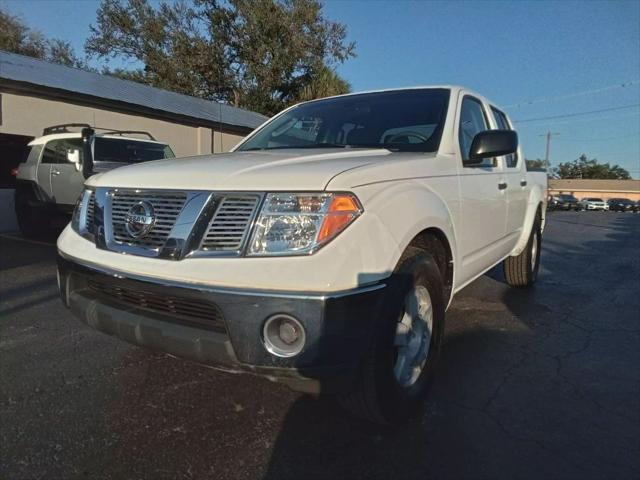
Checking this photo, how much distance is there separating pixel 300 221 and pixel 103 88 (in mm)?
12138

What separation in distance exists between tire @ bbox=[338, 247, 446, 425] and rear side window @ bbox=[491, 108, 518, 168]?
7.37 ft

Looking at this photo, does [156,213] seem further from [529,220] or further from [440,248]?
[529,220]

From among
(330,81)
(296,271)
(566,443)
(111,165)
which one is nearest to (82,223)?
(296,271)

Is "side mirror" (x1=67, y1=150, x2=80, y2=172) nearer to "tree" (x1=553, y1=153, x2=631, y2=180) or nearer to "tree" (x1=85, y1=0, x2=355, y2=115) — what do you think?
"tree" (x1=85, y1=0, x2=355, y2=115)

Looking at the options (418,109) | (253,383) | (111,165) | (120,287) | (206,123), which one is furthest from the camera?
(206,123)

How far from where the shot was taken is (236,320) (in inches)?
76.9

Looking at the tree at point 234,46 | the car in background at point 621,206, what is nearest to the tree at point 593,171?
the car in background at point 621,206

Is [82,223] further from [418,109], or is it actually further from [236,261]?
[418,109]

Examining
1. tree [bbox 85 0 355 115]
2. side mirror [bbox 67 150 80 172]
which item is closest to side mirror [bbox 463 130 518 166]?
side mirror [bbox 67 150 80 172]

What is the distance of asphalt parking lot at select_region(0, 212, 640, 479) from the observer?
2117mm

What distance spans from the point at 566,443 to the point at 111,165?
7.41 metres

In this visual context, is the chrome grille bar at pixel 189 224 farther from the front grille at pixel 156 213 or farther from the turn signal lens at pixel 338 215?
the turn signal lens at pixel 338 215

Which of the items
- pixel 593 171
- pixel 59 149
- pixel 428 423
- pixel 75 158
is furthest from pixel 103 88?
pixel 593 171

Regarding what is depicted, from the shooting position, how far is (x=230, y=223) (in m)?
2.06
